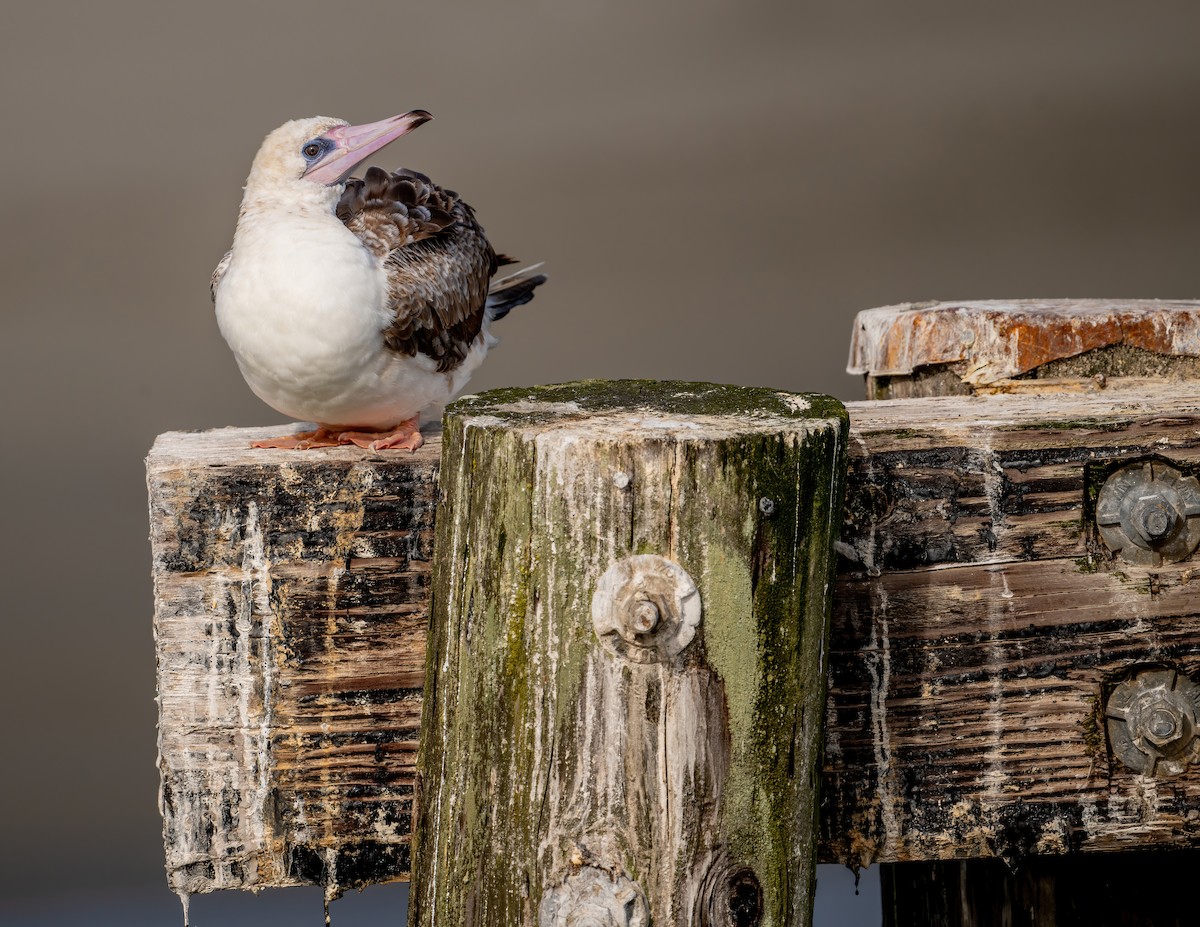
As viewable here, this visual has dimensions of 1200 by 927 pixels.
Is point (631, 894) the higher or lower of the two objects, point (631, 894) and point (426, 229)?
the lower

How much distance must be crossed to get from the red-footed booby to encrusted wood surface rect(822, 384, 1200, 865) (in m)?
0.90

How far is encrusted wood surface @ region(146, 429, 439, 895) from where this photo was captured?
218 centimetres

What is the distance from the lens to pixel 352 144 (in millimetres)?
3166

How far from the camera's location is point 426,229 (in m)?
3.48

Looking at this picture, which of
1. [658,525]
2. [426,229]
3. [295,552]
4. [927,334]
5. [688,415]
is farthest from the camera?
[426,229]

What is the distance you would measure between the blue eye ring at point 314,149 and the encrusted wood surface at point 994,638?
5.02 ft

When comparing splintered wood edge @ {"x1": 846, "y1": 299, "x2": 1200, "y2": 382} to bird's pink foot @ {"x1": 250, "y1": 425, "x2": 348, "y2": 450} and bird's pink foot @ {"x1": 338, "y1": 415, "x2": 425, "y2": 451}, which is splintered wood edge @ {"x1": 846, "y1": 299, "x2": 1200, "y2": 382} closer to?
bird's pink foot @ {"x1": 338, "y1": 415, "x2": 425, "y2": 451}

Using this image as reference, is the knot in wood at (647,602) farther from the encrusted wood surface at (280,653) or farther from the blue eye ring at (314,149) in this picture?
the blue eye ring at (314,149)

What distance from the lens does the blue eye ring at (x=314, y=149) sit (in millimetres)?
3131

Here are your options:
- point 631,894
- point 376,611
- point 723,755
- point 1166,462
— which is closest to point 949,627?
point 1166,462

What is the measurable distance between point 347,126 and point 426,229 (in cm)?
38

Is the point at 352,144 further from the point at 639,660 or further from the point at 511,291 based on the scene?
the point at 639,660

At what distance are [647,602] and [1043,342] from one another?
5.10 feet

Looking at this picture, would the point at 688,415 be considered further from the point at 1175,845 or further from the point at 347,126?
the point at 347,126
